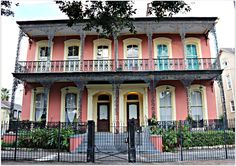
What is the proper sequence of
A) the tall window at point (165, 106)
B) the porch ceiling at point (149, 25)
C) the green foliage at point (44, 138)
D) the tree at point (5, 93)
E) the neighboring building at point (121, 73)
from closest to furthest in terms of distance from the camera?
the green foliage at point (44, 138) < the neighboring building at point (121, 73) < the porch ceiling at point (149, 25) < the tall window at point (165, 106) < the tree at point (5, 93)

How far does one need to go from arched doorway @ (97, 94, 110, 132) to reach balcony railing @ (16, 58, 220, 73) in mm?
2097

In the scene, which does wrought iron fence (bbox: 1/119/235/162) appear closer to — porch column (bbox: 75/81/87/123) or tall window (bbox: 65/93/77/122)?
porch column (bbox: 75/81/87/123)

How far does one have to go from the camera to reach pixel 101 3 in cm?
674

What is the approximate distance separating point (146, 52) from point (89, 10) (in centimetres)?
900

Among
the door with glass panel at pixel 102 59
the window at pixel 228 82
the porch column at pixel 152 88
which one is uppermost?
the door with glass panel at pixel 102 59

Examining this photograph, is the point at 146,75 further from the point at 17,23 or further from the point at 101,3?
the point at 17,23

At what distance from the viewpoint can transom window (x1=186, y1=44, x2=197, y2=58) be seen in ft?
51.1

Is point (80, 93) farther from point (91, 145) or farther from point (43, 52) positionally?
point (91, 145)

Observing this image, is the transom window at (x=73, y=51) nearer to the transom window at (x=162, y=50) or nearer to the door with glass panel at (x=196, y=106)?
the transom window at (x=162, y=50)

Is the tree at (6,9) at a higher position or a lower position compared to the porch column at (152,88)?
higher

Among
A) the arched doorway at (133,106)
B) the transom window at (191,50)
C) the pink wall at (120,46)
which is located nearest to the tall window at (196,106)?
the transom window at (191,50)

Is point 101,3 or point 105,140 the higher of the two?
point 101,3

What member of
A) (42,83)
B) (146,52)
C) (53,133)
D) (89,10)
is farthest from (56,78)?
(89,10)

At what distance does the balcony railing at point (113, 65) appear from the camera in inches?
571
